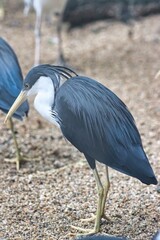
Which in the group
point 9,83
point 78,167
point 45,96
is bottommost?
point 78,167

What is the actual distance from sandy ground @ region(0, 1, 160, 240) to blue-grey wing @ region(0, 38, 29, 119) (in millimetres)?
444

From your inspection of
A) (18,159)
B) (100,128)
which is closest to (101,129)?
(100,128)

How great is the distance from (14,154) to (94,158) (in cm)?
137

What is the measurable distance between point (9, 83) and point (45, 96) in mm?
750

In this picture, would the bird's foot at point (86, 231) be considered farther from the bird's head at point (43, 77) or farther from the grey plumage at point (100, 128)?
the bird's head at point (43, 77)

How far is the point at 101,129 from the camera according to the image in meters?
2.81

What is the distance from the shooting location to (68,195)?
11.1 feet

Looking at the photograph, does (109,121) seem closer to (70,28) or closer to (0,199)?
(0,199)

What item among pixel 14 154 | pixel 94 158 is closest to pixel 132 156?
pixel 94 158

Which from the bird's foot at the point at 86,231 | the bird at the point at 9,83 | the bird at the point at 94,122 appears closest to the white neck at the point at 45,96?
the bird at the point at 94,122

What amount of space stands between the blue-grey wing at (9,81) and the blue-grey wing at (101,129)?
23.9 inches

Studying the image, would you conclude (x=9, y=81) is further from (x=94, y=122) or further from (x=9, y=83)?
(x=94, y=122)

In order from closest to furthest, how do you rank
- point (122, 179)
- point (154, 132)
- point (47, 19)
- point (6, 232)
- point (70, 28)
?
point (6, 232) < point (122, 179) < point (154, 132) < point (70, 28) < point (47, 19)

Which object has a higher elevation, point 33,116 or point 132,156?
point 132,156
